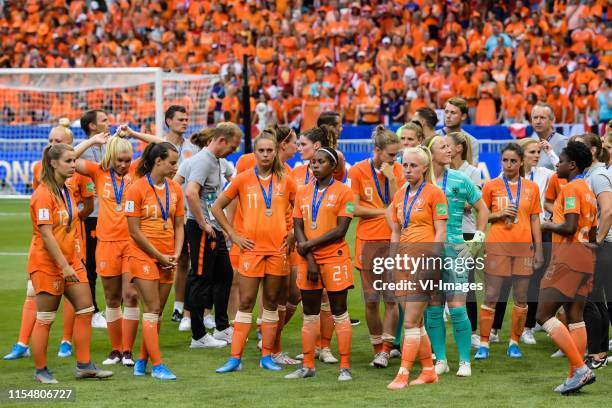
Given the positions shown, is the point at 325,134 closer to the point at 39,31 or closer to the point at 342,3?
the point at 342,3

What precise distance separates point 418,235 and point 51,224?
9.22ft

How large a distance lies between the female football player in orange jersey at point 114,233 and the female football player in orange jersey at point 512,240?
3067mm

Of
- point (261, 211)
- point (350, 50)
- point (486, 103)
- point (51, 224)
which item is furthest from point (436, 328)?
point (350, 50)

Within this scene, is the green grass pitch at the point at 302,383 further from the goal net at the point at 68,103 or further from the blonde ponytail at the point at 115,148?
the goal net at the point at 68,103

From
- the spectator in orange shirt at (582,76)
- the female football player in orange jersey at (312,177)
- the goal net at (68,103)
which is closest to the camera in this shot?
the female football player in orange jersey at (312,177)

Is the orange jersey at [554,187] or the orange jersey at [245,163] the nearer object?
the orange jersey at [554,187]

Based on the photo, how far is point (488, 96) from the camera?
79.4 feet

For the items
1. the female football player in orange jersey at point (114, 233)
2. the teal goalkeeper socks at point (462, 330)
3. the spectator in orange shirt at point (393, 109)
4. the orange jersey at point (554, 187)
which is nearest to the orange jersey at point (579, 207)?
the teal goalkeeper socks at point (462, 330)

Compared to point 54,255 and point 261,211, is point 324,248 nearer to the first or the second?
point 261,211

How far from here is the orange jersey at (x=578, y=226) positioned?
8.38 metres

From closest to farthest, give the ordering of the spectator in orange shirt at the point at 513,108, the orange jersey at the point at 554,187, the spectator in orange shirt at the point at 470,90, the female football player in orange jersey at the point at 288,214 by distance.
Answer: the female football player in orange jersey at the point at 288,214 → the orange jersey at the point at 554,187 → the spectator in orange shirt at the point at 513,108 → the spectator in orange shirt at the point at 470,90

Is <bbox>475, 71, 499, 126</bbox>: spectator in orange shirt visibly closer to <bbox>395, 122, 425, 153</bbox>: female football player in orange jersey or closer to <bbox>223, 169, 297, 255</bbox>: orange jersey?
<bbox>395, 122, 425, 153</bbox>: female football player in orange jersey

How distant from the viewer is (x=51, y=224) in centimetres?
836

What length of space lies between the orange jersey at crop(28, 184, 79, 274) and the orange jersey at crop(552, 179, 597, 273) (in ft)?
12.4
